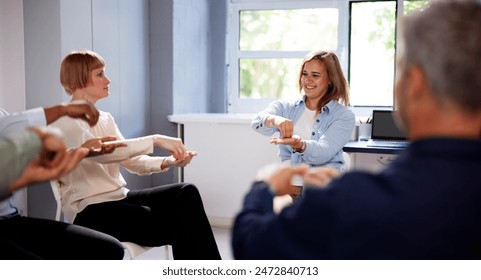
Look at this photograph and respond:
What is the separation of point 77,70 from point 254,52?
1876mm

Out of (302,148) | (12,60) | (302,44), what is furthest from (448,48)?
(302,44)

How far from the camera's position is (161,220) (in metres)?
1.84

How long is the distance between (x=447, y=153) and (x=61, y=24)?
1595mm

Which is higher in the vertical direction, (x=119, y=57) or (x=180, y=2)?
(x=180, y=2)

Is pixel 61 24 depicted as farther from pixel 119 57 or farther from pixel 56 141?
pixel 56 141

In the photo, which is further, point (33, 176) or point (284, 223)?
point (33, 176)

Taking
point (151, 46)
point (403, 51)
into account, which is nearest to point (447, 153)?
point (403, 51)

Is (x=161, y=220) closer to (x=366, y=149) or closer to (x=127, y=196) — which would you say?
(x=127, y=196)

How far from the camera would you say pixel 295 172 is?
2.92 feet

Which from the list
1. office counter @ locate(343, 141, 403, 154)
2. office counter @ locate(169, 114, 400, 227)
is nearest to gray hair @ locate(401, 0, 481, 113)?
office counter @ locate(343, 141, 403, 154)

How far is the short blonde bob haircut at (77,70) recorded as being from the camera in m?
1.63

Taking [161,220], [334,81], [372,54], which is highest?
[372,54]

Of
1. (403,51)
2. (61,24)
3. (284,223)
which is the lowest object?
(284,223)

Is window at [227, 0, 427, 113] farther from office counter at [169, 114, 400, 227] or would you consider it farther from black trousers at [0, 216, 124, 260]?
black trousers at [0, 216, 124, 260]
